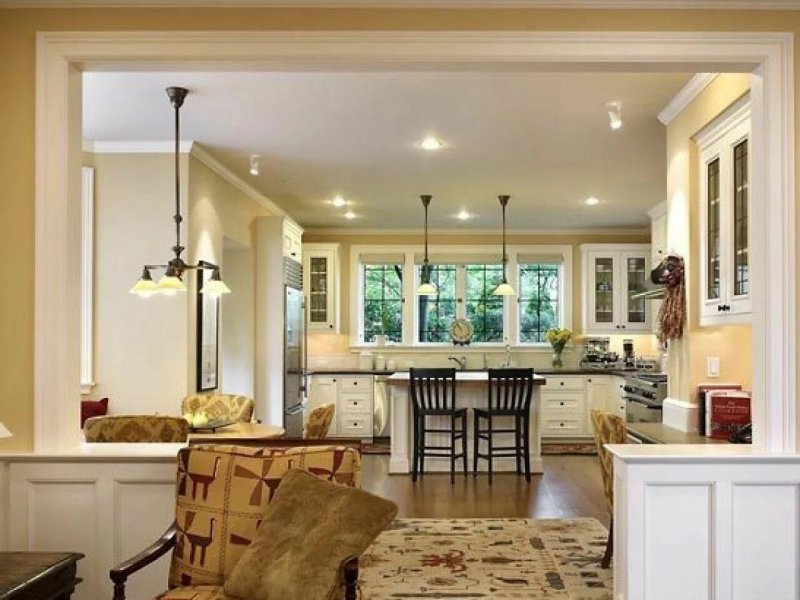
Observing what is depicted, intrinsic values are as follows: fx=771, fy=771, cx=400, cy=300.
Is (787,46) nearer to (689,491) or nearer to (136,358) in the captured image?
(689,491)

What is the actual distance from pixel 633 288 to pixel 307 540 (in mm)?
8432

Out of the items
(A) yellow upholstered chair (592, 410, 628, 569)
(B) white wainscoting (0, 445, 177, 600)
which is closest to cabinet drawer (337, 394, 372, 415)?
(A) yellow upholstered chair (592, 410, 628, 569)

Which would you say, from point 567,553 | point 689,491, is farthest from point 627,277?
point 689,491

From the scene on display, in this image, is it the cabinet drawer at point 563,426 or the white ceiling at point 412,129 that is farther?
the cabinet drawer at point 563,426

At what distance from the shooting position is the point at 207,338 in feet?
20.3

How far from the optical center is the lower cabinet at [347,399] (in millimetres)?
9734

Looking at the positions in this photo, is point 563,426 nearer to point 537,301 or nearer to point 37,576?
point 537,301

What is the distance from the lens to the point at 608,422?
4184 millimetres

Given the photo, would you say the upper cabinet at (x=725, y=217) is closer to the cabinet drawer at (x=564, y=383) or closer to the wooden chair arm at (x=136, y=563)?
the wooden chair arm at (x=136, y=563)

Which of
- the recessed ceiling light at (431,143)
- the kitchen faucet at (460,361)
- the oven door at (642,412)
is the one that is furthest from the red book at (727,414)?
the kitchen faucet at (460,361)

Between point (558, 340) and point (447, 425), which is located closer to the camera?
point (447, 425)

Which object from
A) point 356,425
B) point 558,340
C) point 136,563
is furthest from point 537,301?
point 136,563

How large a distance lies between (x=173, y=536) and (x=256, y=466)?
38cm

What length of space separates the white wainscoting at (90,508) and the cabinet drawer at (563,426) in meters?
7.04
